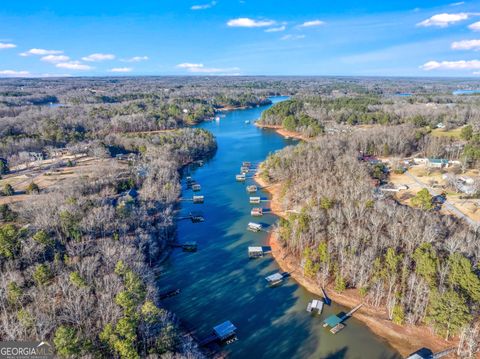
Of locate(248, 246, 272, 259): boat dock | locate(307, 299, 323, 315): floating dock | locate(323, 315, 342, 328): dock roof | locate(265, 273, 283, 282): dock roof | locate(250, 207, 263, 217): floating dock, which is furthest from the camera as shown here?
locate(250, 207, 263, 217): floating dock

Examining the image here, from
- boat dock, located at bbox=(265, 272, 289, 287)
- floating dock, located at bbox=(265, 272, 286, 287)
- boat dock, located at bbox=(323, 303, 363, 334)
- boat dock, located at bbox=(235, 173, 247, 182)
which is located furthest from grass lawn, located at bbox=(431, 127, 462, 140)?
boat dock, located at bbox=(323, 303, 363, 334)

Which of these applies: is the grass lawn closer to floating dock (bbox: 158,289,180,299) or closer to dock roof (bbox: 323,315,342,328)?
dock roof (bbox: 323,315,342,328)

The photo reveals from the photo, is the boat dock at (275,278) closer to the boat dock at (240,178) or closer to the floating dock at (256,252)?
the floating dock at (256,252)

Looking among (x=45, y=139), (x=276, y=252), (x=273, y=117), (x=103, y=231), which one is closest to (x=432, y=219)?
(x=276, y=252)

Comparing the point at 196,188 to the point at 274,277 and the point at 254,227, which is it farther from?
the point at 274,277

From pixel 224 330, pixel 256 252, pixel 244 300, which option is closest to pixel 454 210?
pixel 256 252
